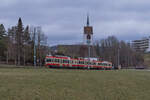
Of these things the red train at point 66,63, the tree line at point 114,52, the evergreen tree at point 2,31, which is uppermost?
the evergreen tree at point 2,31

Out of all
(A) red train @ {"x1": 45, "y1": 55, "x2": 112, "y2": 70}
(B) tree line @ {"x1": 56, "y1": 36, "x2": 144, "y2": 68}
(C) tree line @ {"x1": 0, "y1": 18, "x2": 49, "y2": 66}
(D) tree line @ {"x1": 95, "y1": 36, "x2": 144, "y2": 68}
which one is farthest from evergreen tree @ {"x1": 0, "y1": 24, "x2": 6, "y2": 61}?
(D) tree line @ {"x1": 95, "y1": 36, "x2": 144, "y2": 68}

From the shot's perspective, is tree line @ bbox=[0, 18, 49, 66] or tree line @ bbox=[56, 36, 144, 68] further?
tree line @ bbox=[56, 36, 144, 68]

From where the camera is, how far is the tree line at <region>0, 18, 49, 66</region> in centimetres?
7362

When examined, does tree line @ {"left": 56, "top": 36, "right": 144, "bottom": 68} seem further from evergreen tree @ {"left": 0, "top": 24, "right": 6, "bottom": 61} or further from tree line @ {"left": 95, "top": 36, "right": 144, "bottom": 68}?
evergreen tree @ {"left": 0, "top": 24, "right": 6, "bottom": 61}

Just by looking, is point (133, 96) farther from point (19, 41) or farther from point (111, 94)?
point (19, 41)

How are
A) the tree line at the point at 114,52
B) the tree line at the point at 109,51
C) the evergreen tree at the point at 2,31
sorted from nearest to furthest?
1. the evergreen tree at the point at 2,31
2. the tree line at the point at 109,51
3. the tree line at the point at 114,52

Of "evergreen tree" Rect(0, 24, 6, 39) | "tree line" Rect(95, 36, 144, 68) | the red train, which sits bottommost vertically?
the red train

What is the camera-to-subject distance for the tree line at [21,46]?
73.6m

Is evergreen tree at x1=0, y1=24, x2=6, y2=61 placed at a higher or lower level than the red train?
higher

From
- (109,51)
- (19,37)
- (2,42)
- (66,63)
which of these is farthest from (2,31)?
(109,51)

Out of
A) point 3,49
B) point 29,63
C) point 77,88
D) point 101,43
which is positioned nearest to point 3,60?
point 3,49

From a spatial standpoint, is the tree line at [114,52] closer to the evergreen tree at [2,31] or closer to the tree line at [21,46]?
the tree line at [21,46]

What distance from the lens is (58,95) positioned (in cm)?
1362

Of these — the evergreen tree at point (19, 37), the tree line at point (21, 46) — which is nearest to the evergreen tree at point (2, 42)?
the tree line at point (21, 46)
